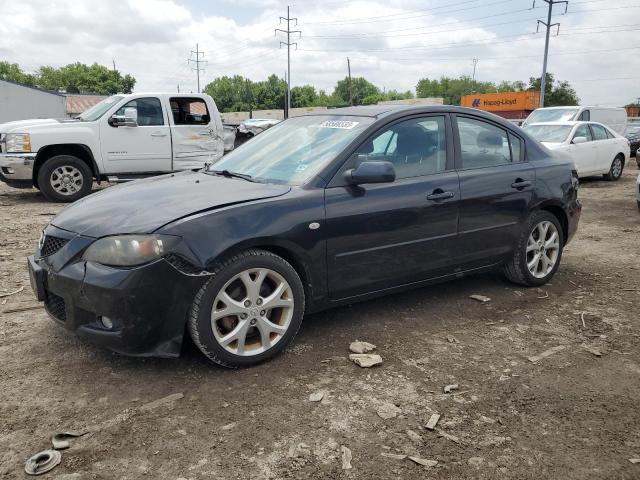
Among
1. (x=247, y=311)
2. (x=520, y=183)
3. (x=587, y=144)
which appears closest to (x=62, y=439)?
(x=247, y=311)

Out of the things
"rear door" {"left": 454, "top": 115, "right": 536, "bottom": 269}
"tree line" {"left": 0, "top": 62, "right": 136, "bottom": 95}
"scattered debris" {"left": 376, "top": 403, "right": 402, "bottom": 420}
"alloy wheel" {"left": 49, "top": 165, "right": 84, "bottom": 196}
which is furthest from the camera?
"tree line" {"left": 0, "top": 62, "right": 136, "bottom": 95}

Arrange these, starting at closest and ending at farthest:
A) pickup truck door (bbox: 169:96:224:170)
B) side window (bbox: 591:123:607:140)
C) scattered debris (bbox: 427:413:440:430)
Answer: scattered debris (bbox: 427:413:440:430) < pickup truck door (bbox: 169:96:224:170) < side window (bbox: 591:123:607:140)

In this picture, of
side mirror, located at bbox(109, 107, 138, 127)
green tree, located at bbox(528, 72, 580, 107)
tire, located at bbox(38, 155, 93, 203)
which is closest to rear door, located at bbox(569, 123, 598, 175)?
side mirror, located at bbox(109, 107, 138, 127)

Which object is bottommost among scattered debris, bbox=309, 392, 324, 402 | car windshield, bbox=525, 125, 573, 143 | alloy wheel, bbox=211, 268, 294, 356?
scattered debris, bbox=309, 392, 324, 402

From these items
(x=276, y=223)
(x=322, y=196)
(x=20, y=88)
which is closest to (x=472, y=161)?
(x=322, y=196)

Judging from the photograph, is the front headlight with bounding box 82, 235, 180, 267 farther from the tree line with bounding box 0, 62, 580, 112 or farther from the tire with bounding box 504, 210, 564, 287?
the tree line with bounding box 0, 62, 580, 112

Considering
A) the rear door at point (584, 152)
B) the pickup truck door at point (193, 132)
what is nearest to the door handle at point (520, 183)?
the pickup truck door at point (193, 132)

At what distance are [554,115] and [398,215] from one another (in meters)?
13.9

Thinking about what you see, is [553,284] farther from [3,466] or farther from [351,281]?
[3,466]

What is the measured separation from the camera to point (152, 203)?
3.46 meters

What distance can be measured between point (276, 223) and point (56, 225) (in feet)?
4.61

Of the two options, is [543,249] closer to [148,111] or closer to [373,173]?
[373,173]

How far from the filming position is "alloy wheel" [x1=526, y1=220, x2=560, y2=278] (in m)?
4.99

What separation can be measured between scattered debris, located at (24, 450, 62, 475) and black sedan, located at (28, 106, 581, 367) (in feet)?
2.30
